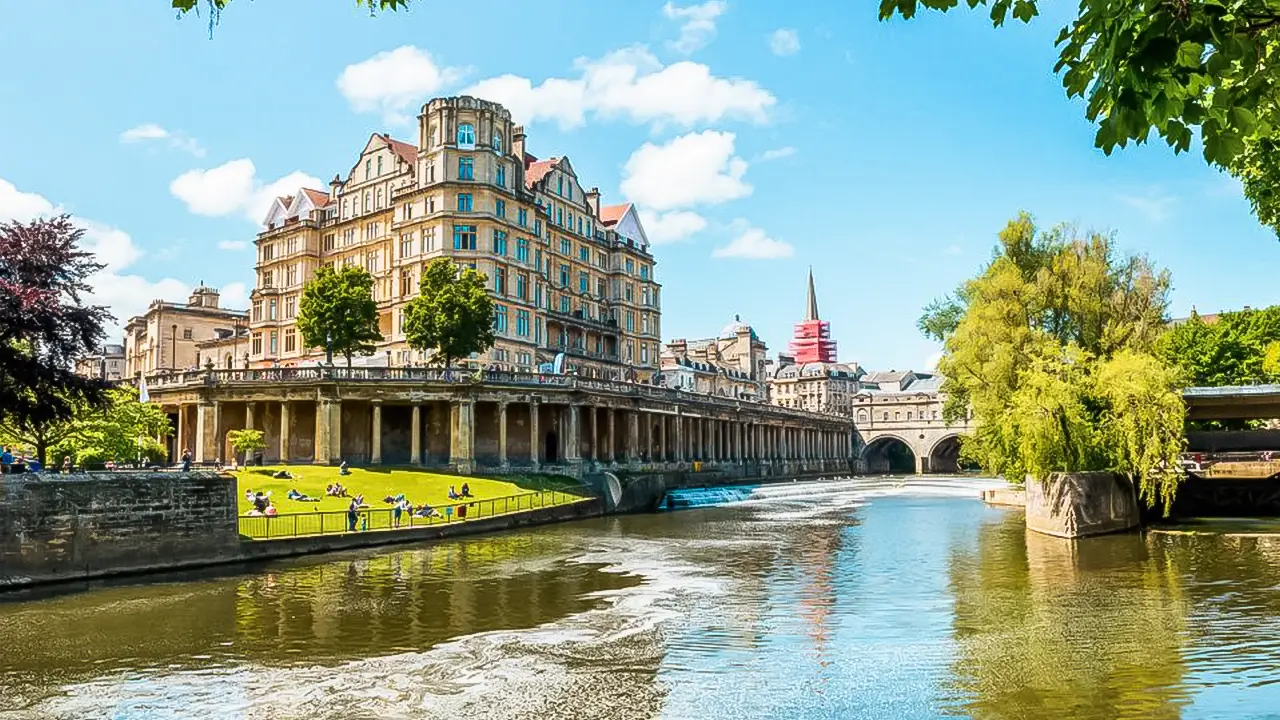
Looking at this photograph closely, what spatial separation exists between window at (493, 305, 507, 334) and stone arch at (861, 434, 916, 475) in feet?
312

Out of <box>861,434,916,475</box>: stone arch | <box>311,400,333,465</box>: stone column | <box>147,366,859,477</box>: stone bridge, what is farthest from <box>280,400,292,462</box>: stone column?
<box>861,434,916,475</box>: stone arch

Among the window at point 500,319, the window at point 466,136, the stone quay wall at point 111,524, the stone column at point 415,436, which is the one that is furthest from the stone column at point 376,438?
the stone quay wall at point 111,524

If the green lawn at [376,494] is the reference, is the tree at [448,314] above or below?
above

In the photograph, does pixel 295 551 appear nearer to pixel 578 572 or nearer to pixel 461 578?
pixel 461 578

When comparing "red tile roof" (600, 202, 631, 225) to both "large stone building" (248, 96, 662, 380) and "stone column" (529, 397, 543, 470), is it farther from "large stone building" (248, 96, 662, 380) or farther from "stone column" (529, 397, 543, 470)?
"stone column" (529, 397, 543, 470)

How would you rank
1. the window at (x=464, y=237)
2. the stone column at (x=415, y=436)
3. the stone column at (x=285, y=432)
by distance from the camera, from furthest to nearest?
1. the window at (x=464, y=237)
2. the stone column at (x=415, y=436)
3. the stone column at (x=285, y=432)

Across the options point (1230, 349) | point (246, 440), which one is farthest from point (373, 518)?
point (1230, 349)

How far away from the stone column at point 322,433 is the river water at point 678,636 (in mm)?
26514

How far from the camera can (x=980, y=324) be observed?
164 ft

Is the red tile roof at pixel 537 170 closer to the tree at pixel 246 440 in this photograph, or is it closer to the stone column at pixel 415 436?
the stone column at pixel 415 436

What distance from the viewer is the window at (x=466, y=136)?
81.5m

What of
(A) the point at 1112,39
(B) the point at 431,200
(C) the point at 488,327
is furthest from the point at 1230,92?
(B) the point at 431,200

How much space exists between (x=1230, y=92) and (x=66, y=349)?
119 feet

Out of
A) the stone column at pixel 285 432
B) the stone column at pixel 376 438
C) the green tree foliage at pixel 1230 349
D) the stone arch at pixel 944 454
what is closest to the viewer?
the stone column at pixel 285 432
